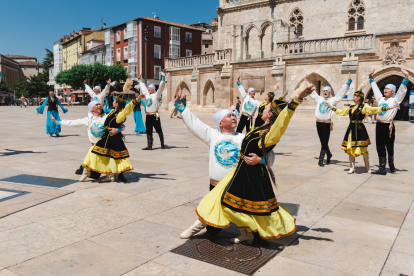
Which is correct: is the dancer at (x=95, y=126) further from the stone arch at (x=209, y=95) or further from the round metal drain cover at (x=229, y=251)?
the stone arch at (x=209, y=95)

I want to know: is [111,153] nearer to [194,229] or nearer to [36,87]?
[194,229]

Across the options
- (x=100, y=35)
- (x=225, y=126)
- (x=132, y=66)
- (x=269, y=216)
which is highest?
(x=100, y=35)

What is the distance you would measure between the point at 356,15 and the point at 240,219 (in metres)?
29.1

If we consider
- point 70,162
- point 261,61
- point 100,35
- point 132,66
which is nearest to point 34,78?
point 100,35

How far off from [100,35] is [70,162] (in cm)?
7367

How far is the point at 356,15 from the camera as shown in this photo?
2823cm

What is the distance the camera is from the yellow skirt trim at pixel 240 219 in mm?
3711

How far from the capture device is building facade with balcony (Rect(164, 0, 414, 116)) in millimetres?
22312

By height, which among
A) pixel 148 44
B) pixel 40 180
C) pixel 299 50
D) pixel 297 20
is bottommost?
pixel 40 180

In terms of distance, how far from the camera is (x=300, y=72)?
25297 millimetres

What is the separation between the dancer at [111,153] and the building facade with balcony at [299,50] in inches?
752

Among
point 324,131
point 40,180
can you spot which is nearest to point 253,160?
point 40,180

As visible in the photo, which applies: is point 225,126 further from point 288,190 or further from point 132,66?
point 132,66

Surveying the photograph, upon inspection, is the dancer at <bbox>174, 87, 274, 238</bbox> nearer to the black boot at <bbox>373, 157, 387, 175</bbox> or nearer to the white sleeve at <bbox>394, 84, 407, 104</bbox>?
the black boot at <bbox>373, 157, 387, 175</bbox>
